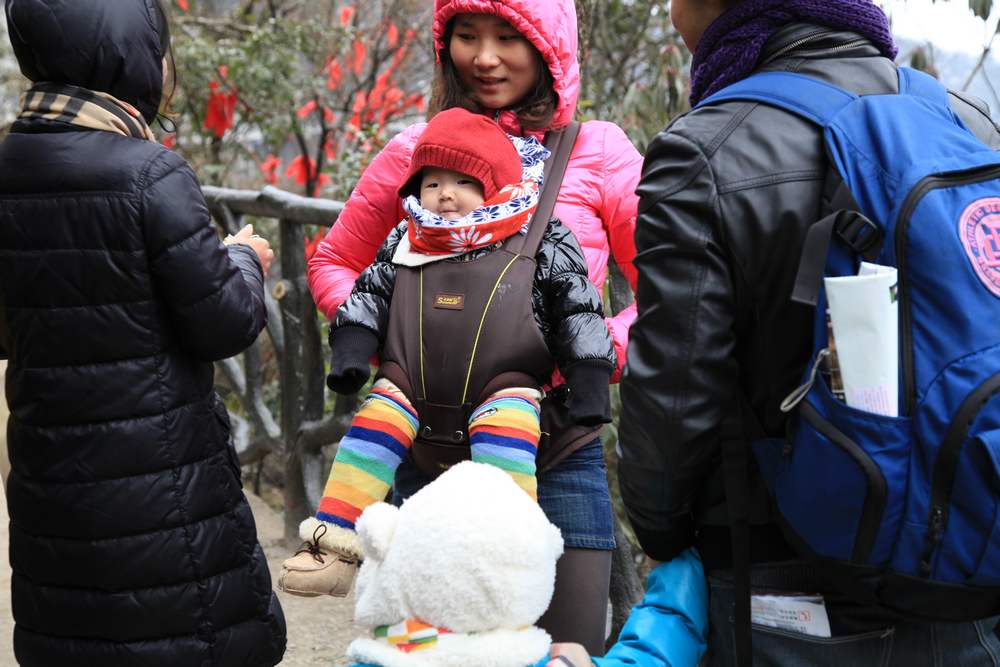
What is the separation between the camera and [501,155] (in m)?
2.44

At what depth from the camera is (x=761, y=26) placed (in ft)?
5.64

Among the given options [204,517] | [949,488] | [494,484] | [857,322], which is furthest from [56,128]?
[949,488]

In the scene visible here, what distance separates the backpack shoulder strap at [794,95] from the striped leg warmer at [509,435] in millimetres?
807

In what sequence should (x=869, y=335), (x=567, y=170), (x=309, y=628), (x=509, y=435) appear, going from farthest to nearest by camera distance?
(x=309, y=628) → (x=567, y=170) → (x=509, y=435) → (x=869, y=335)

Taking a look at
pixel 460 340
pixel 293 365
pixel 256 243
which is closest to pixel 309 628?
pixel 293 365

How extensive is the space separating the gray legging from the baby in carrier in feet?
0.80

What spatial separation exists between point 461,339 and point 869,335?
1023 mm

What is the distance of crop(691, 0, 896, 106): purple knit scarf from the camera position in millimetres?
1695

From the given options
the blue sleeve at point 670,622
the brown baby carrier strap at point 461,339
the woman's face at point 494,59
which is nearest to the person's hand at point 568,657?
the blue sleeve at point 670,622

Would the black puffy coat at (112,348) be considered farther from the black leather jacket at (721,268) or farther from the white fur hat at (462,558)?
the black leather jacket at (721,268)

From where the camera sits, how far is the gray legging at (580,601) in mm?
2354

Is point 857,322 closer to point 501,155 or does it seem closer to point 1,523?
point 501,155

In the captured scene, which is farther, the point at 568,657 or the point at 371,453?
the point at 371,453

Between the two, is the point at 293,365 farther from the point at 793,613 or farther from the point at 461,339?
the point at 793,613
